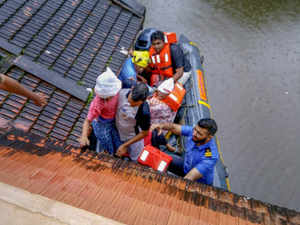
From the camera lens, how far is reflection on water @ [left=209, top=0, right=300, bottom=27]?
42.9 ft

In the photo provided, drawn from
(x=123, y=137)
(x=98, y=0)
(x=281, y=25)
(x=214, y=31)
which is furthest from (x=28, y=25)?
(x=281, y=25)

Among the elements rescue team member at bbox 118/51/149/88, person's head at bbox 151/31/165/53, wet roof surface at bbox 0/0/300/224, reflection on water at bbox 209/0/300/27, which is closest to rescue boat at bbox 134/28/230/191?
person's head at bbox 151/31/165/53

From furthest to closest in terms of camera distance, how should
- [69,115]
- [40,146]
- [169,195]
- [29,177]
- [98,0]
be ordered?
[98,0]
[69,115]
[40,146]
[169,195]
[29,177]

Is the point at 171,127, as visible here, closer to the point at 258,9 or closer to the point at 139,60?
the point at 139,60

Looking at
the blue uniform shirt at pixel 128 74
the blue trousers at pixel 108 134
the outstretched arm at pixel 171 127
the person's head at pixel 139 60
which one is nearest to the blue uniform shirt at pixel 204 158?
the outstretched arm at pixel 171 127

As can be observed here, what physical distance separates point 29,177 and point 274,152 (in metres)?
7.54

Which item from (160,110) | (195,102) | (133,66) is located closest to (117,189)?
(160,110)

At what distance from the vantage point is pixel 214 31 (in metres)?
11.8

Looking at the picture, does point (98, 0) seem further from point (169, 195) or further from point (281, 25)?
point (281, 25)

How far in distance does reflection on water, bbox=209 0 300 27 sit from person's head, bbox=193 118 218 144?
1211 centimetres

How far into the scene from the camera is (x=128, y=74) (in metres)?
4.22

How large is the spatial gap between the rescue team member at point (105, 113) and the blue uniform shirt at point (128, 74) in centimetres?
109

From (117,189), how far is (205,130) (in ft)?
5.17

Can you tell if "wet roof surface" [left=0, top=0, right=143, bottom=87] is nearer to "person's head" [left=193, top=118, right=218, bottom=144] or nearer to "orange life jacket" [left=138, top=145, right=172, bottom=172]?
"orange life jacket" [left=138, top=145, right=172, bottom=172]
